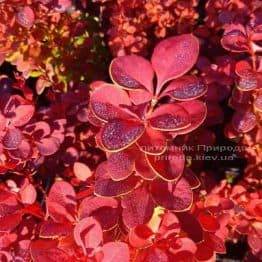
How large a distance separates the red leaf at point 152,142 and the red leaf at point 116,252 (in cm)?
15

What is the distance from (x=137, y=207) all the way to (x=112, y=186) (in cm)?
5

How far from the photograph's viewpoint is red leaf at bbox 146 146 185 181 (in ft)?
2.50

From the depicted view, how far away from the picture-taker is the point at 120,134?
Answer: 2.35ft

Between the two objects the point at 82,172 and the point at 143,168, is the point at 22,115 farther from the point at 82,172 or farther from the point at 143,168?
the point at 143,168

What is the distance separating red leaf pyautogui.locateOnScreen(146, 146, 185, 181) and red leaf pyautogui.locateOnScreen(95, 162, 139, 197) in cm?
7

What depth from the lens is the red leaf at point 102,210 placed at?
2.79 ft

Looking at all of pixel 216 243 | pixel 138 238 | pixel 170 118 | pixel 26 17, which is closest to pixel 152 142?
pixel 170 118

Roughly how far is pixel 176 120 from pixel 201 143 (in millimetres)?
525

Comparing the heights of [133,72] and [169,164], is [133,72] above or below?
above

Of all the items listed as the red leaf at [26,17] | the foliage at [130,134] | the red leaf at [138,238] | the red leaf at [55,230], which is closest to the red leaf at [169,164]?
the foliage at [130,134]

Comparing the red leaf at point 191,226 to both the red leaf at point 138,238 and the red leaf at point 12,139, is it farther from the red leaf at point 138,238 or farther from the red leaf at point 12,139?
the red leaf at point 12,139

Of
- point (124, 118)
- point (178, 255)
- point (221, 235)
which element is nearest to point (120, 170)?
point (124, 118)

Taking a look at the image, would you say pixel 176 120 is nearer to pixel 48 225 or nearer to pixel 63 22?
pixel 48 225

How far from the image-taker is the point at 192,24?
4.39ft
